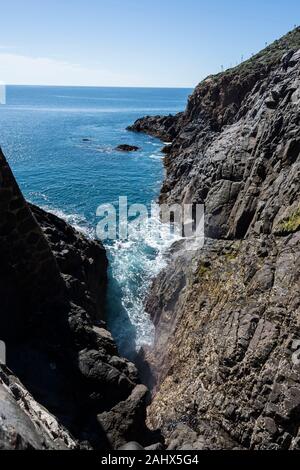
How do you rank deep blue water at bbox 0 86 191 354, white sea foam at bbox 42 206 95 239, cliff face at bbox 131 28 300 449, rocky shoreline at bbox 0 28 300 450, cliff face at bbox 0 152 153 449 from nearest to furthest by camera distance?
rocky shoreline at bbox 0 28 300 450
cliff face at bbox 0 152 153 449
cliff face at bbox 131 28 300 449
deep blue water at bbox 0 86 191 354
white sea foam at bbox 42 206 95 239

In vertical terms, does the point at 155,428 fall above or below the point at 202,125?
below

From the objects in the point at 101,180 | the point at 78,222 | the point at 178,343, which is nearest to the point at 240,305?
the point at 178,343

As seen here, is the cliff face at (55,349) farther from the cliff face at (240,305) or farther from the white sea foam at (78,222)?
the white sea foam at (78,222)

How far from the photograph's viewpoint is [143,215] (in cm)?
4231

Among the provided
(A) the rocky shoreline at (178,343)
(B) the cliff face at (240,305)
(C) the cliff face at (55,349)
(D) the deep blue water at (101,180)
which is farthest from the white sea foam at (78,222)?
(C) the cliff face at (55,349)

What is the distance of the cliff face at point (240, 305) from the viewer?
44.6ft

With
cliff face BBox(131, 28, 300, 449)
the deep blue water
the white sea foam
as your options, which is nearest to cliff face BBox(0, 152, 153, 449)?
cliff face BBox(131, 28, 300, 449)

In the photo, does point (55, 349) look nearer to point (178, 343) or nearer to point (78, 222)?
point (178, 343)

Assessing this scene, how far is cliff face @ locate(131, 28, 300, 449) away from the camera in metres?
13.6

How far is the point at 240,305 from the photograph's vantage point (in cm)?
1723

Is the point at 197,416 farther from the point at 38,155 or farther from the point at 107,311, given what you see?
the point at 38,155

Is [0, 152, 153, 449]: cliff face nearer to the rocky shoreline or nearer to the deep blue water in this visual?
the rocky shoreline

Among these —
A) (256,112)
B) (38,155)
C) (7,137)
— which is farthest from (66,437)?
(7,137)

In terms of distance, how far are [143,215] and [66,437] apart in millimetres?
33559
